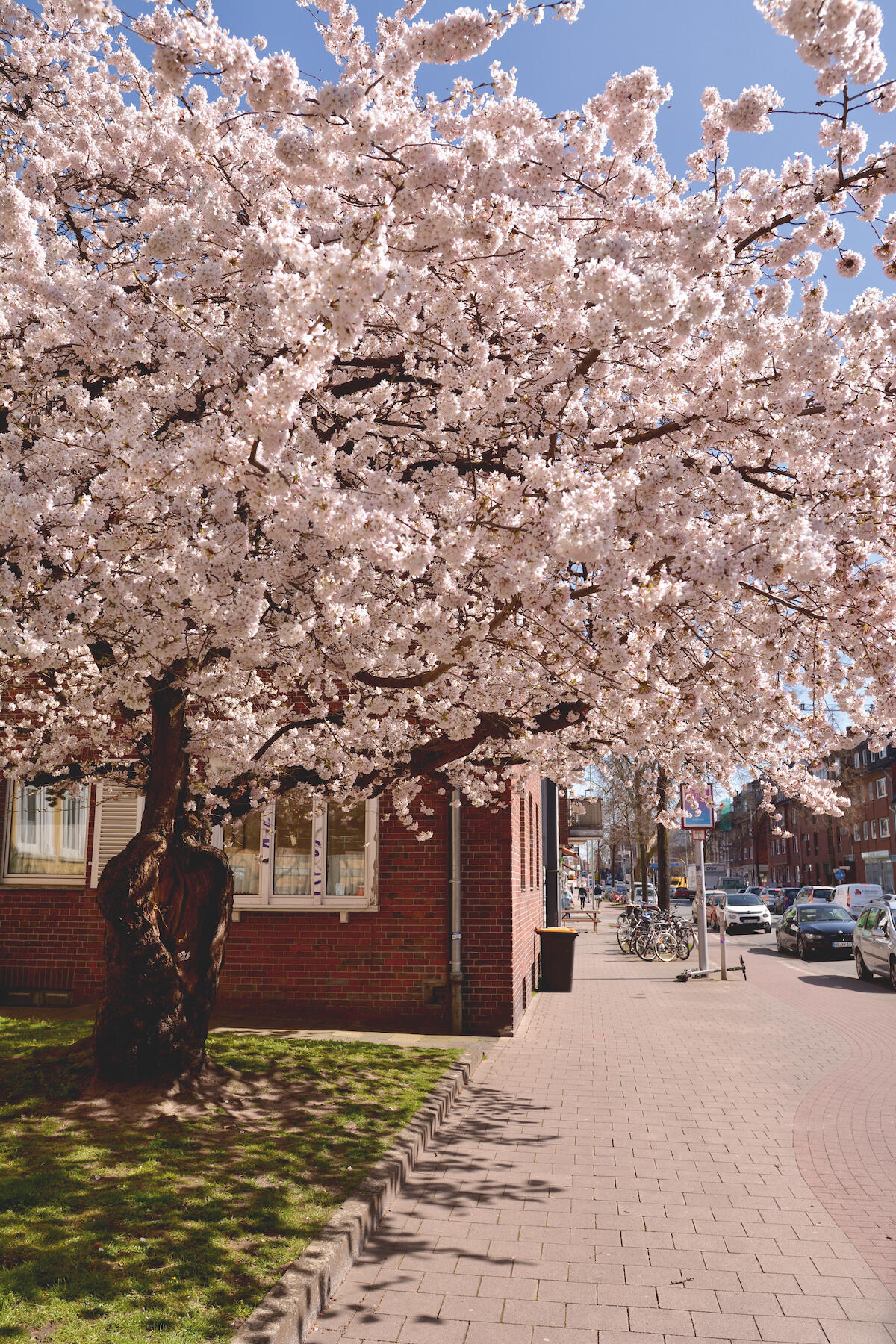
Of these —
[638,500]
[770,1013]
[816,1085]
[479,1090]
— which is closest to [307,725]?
[479,1090]

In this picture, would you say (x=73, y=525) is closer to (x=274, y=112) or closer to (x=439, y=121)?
(x=274, y=112)

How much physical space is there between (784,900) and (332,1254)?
56.6 meters

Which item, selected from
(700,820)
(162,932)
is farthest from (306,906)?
(700,820)

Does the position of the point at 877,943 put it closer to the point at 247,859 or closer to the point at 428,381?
the point at 247,859

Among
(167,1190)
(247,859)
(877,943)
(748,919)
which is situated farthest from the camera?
(748,919)

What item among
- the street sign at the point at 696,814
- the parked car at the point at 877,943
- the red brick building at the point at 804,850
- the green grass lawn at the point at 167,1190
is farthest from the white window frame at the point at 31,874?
the red brick building at the point at 804,850

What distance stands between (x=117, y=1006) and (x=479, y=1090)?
11.4 ft

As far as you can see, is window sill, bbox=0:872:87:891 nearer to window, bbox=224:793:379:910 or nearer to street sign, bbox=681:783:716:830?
window, bbox=224:793:379:910

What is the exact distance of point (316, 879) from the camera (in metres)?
12.4

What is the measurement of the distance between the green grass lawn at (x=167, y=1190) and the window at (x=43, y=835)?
14.4 feet

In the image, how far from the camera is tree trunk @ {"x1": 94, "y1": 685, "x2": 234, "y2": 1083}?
7.15m

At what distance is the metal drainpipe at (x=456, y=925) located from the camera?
11.6 metres

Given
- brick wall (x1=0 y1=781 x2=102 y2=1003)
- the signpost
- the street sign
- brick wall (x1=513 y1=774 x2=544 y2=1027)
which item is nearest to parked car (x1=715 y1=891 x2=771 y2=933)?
the signpost

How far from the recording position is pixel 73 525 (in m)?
5.47
